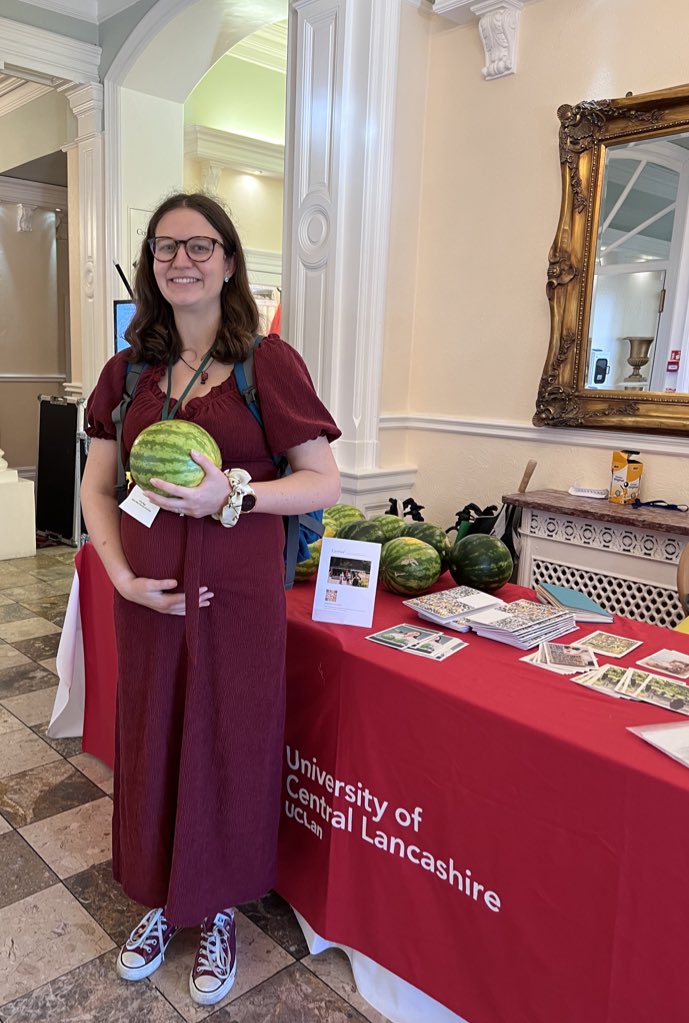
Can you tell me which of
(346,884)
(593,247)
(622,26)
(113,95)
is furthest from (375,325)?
(113,95)

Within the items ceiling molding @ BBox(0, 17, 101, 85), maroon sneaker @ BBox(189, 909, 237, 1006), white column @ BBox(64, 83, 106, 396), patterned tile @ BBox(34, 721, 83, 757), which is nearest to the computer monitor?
white column @ BBox(64, 83, 106, 396)

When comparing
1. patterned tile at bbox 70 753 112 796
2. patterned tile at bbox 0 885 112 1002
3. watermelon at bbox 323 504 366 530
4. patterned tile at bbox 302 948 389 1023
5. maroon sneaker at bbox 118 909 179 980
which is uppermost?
watermelon at bbox 323 504 366 530

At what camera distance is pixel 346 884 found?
1.71 meters

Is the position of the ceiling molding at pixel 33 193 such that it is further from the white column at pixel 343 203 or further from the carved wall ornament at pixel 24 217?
the white column at pixel 343 203

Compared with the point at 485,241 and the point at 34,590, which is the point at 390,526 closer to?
the point at 485,241

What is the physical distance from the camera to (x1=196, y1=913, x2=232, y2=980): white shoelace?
1.71m

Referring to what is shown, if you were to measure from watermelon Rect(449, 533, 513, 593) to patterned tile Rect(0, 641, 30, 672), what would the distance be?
2478mm

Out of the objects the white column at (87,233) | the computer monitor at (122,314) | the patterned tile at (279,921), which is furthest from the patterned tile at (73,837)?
the white column at (87,233)

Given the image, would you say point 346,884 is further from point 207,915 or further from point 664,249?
point 664,249

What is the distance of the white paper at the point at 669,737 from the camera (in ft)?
4.00

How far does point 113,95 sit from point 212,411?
488 cm

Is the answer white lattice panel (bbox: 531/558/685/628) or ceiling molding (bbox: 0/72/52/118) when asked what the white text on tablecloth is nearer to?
white lattice panel (bbox: 531/558/685/628)

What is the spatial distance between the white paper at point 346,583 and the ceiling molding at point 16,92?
20.1ft

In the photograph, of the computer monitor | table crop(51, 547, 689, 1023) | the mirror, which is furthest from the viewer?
the computer monitor
